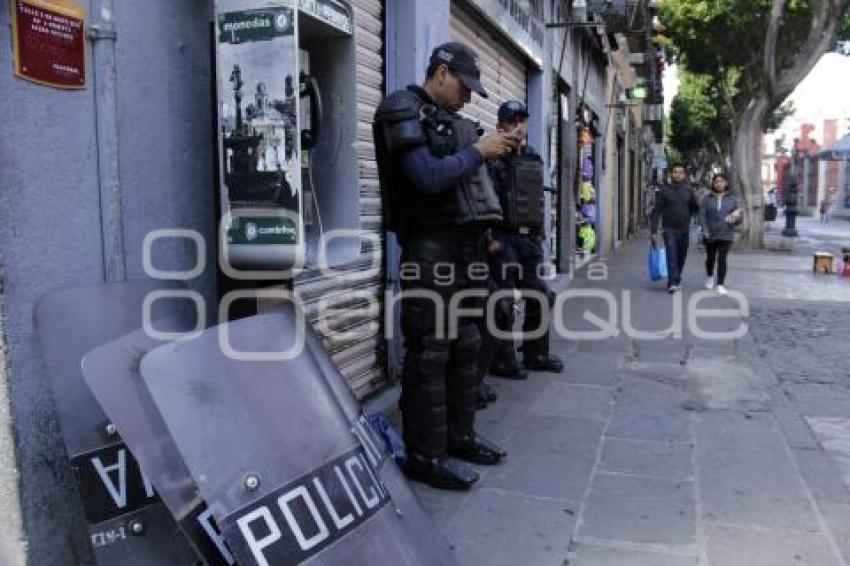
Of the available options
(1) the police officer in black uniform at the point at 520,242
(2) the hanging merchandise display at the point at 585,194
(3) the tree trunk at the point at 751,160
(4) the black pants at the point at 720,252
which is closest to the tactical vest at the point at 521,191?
(1) the police officer in black uniform at the point at 520,242

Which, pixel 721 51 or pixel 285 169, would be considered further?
pixel 721 51

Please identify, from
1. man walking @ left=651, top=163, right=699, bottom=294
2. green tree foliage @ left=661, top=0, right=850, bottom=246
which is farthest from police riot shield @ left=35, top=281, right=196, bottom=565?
green tree foliage @ left=661, top=0, right=850, bottom=246

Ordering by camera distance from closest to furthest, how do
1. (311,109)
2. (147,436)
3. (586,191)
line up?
(147,436) → (311,109) → (586,191)

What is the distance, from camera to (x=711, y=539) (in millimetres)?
3424

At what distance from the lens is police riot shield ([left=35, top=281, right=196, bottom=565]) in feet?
7.57

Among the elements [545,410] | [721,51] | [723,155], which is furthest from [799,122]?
[545,410]

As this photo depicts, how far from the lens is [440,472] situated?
382 centimetres

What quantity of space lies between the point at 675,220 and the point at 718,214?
0.59 meters

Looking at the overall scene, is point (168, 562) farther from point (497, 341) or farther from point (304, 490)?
point (497, 341)

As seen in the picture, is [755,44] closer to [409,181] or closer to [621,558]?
[409,181]

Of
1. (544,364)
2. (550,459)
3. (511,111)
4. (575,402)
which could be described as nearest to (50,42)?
(511,111)

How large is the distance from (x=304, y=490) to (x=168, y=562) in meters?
0.53

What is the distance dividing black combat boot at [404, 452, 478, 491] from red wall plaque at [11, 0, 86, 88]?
2.21 metres

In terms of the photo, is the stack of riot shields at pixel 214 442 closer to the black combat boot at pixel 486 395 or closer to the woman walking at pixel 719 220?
the black combat boot at pixel 486 395
